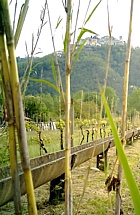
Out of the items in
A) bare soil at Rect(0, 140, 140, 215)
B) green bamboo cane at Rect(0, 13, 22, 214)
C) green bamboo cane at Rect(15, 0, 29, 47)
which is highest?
green bamboo cane at Rect(15, 0, 29, 47)

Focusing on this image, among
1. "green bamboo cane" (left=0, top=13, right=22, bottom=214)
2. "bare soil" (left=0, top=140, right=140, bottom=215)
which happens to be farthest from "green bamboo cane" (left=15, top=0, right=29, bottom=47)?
"bare soil" (left=0, top=140, right=140, bottom=215)

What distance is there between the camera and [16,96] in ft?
1.17

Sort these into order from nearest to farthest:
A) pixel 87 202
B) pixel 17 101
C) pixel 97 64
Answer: pixel 17 101 < pixel 97 64 < pixel 87 202

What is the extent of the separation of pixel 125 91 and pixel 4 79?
1.24ft

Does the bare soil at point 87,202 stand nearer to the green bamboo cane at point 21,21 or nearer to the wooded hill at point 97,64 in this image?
the wooded hill at point 97,64

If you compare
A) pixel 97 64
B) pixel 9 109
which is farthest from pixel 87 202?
pixel 9 109

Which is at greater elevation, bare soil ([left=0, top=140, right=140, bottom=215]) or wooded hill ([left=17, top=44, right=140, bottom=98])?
wooded hill ([left=17, top=44, right=140, bottom=98])

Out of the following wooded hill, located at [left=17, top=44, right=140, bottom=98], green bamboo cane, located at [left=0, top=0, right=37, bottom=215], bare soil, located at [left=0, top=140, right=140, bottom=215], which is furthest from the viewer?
bare soil, located at [left=0, top=140, right=140, bottom=215]

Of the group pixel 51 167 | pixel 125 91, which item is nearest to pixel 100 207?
pixel 51 167

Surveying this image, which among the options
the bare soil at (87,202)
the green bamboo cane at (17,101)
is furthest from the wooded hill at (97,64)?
the bare soil at (87,202)

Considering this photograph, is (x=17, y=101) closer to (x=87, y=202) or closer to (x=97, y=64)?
(x=97, y=64)

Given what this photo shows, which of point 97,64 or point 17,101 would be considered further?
point 97,64

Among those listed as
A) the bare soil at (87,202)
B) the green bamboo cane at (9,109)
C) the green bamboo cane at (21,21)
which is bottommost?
the bare soil at (87,202)

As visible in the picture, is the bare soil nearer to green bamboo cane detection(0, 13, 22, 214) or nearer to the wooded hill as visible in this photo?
the wooded hill
